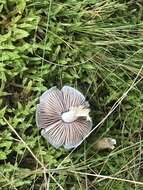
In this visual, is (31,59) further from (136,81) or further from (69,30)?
(136,81)

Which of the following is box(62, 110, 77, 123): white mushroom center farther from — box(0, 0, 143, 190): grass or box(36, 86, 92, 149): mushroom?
box(0, 0, 143, 190): grass

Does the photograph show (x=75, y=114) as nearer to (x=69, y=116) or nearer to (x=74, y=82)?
(x=69, y=116)

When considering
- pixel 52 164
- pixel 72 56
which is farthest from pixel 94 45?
pixel 52 164

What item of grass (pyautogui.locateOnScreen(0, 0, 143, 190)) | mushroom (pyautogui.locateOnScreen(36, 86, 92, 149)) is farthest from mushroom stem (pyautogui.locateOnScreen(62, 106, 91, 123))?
grass (pyautogui.locateOnScreen(0, 0, 143, 190))

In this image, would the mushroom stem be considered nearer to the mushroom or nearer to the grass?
the mushroom

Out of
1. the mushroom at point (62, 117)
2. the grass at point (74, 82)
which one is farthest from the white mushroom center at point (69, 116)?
the grass at point (74, 82)
